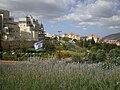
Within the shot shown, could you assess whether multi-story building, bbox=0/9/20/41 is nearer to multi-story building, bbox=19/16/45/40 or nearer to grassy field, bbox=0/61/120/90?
multi-story building, bbox=19/16/45/40

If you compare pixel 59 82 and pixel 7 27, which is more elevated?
pixel 7 27

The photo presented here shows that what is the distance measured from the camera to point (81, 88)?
15.6 feet

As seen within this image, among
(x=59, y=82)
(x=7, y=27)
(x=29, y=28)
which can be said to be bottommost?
(x=59, y=82)

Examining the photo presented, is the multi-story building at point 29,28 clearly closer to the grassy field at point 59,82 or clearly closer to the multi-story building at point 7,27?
the multi-story building at point 7,27

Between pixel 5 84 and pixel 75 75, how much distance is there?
1601mm

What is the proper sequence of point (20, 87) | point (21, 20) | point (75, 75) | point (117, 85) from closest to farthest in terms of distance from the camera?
point (20, 87) < point (117, 85) < point (75, 75) < point (21, 20)

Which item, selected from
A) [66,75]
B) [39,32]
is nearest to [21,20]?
[39,32]

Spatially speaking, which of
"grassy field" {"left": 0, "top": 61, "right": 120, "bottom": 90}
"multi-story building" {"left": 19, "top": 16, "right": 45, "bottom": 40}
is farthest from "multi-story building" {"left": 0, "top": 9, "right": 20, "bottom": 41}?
"grassy field" {"left": 0, "top": 61, "right": 120, "bottom": 90}

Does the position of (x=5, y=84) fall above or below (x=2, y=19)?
below

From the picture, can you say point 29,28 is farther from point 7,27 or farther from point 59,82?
point 59,82

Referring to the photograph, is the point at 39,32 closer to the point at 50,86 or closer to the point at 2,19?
the point at 2,19

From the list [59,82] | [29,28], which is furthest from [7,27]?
[59,82]

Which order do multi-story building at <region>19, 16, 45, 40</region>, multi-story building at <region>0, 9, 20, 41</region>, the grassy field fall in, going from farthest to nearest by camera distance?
multi-story building at <region>19, 16, 45, 40</region>
multi-story building at <region>0, 9, 20, 41</region>
the grassy field

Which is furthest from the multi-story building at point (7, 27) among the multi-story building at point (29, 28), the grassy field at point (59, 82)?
the grassy field at point (59, 82)
